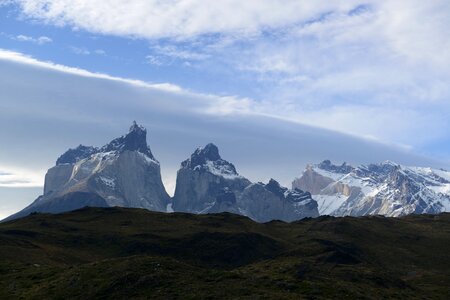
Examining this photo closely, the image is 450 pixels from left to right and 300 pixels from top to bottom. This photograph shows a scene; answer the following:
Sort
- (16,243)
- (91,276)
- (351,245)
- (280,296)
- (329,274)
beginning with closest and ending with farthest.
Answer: (280,296) → (91,276) → (329,274) → (16,243) → (351,245)

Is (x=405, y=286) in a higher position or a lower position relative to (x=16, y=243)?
lower

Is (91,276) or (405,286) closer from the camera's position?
(91,276)

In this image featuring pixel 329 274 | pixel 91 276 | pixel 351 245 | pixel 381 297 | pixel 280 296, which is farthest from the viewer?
pixel 351 245

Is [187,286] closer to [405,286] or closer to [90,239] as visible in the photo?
[405,286]

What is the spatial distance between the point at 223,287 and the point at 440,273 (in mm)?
95945

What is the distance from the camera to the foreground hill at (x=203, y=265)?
278ft

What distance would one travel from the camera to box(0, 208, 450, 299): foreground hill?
84.9 metres

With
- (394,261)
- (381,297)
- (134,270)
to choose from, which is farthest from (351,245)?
(134,270)

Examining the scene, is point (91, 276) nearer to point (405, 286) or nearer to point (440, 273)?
point (405, 286)

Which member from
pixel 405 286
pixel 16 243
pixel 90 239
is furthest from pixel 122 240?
pixel 405 286

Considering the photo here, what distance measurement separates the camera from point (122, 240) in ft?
580

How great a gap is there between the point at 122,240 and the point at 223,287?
98.0 m

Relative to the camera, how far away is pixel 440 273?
16000 cm

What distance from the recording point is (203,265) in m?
158
